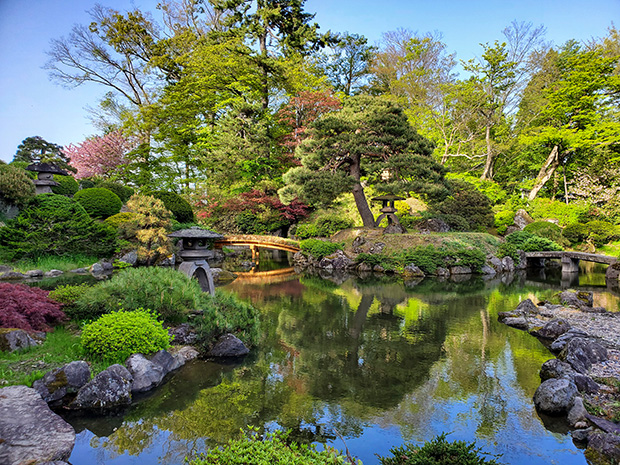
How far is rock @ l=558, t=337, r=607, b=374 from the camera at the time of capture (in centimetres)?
442

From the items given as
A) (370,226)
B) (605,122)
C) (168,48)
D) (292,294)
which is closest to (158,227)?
(292,294)

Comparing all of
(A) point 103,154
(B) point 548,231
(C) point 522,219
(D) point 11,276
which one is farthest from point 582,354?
(A) point 103,154

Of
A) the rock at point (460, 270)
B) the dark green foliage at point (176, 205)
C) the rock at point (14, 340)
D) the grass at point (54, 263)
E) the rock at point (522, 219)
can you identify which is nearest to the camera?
the rock at point (14, 340)

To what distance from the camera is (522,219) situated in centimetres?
1909

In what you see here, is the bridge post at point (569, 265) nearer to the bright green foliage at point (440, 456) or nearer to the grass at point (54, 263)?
the bright green foliage at point (440, 456)

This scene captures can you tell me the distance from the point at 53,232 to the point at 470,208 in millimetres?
17742

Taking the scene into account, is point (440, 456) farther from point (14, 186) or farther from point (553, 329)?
point (14, 186)

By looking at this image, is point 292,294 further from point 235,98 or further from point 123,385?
point 235,98

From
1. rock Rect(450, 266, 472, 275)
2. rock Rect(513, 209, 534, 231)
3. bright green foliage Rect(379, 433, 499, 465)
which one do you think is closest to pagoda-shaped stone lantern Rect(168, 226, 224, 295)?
bright green foliage Rect(379, 433, 499, 465)

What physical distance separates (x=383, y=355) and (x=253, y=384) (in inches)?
77.0

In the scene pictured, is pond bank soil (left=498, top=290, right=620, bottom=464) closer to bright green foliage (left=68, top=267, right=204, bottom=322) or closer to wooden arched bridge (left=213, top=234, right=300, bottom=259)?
bright green foliage (left=68, top=267, right=204, bottom=322)

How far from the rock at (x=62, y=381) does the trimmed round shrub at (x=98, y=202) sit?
12.3 meters

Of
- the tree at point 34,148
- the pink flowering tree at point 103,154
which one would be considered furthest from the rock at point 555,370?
the tree at point 34,148

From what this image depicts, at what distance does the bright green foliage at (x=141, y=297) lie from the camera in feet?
16.7
